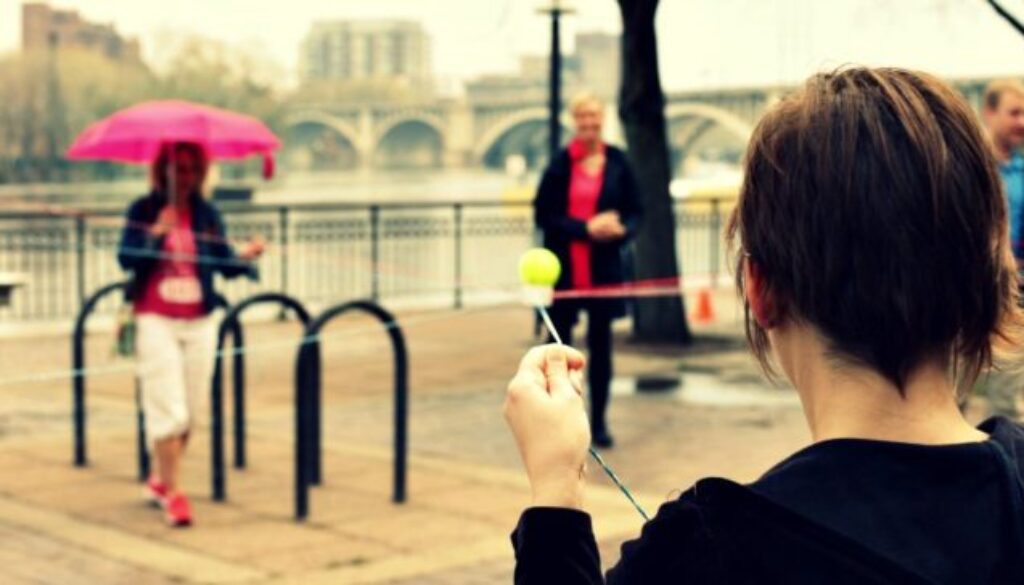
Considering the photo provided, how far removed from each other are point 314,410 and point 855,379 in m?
6.21

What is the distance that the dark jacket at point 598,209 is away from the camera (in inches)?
350

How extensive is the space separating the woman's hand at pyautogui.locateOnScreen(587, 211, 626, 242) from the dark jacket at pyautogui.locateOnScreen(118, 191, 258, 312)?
5.89ft

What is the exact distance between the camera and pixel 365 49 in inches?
1726

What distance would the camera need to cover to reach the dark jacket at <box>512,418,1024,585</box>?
4.94 feet

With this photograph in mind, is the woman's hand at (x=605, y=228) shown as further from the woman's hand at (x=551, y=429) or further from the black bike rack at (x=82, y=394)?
the woman's hand at (x=551, y=429)

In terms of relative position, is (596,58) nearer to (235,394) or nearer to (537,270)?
(235,394)

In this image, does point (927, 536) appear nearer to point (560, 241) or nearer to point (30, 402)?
point (560, 241)

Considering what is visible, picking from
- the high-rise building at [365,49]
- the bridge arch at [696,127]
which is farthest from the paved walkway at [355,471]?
the bridge arch at [696,127]

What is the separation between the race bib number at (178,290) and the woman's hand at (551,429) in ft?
19.1

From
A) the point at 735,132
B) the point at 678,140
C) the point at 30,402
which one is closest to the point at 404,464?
the point at 30,402

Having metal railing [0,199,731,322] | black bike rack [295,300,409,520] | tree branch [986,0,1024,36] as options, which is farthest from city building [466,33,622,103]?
tree branch [986,0,1024,36]

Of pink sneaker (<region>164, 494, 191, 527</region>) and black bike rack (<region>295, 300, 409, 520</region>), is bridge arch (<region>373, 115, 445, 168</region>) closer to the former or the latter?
black bike rack (<region>295, 300, 409, 520</region>)

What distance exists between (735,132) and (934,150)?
68.1 metres

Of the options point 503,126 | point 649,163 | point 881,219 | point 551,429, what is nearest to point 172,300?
point 551,429
